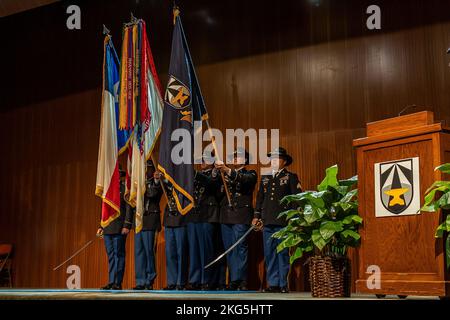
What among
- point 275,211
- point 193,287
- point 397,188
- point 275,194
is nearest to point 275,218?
point 275,211

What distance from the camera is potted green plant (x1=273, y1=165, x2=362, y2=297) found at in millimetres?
3773

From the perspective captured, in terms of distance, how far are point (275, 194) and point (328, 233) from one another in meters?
2.09

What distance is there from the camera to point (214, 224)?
20.4 ft

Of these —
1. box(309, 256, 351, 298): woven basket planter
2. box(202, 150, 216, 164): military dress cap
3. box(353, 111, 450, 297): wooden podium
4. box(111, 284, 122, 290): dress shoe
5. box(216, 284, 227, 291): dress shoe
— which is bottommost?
box(111, 284, 122, 290): dress shoe

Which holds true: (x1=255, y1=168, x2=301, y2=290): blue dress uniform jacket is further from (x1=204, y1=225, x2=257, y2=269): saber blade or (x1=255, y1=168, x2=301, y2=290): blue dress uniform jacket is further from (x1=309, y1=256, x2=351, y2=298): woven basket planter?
(x1=309, y1=256, x2=351, y2=298): woven basket planter

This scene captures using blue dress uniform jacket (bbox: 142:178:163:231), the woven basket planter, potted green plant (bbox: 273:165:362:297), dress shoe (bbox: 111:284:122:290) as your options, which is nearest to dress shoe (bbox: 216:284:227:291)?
blue dress uniform jacket (bbox: 142:178:163:231)

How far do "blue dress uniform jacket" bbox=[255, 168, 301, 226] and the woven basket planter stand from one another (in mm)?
1901

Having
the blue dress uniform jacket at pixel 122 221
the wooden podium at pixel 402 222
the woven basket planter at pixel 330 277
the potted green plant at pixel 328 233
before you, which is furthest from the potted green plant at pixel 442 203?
the blue dress uniform jacket at pixel 122 221

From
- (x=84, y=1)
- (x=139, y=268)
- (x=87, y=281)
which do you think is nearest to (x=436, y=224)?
(x=139, y=268)

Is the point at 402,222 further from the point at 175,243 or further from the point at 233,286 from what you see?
the point at 175,243

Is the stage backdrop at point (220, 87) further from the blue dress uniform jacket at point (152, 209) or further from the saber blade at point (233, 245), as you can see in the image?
the blue dress uniform jacket at point (152, 209)

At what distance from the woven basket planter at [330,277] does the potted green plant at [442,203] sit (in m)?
0.78

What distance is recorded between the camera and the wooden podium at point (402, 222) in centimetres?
324
